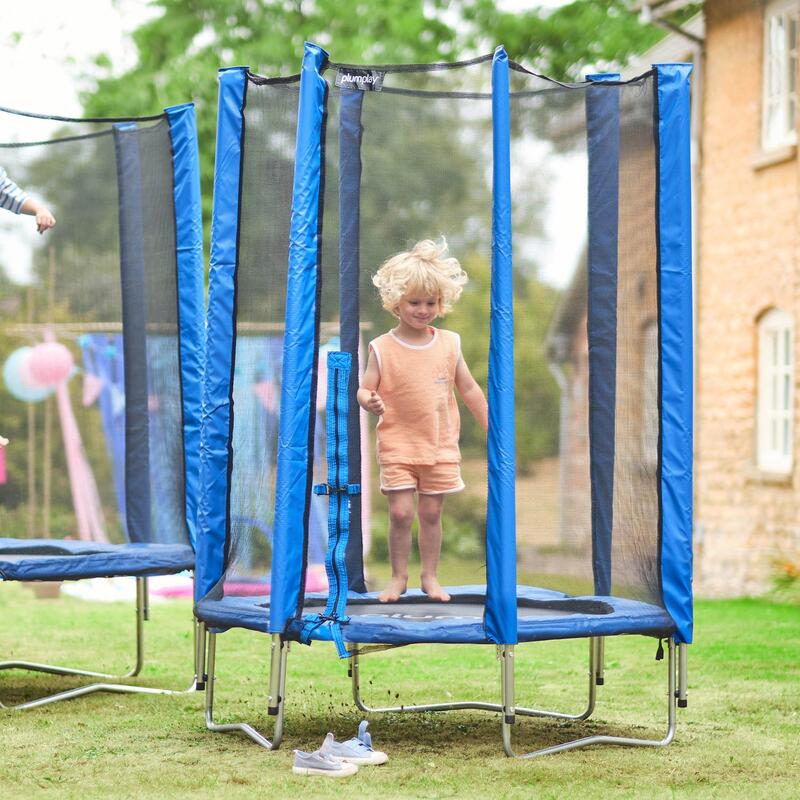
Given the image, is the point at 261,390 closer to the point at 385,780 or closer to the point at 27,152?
the point at 385,780

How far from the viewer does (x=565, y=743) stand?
436 centimetres

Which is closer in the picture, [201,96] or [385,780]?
[385,780]

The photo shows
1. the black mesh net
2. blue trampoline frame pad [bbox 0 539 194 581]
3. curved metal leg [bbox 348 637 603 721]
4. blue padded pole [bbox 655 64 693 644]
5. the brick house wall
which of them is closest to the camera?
blue padded pole [bbox 655 64 693 644]

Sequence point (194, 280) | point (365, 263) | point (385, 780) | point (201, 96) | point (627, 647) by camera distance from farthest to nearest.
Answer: point (201, 96) < point (627, 647) < point (194, 280) < point (365, 263) < point (385, 780)

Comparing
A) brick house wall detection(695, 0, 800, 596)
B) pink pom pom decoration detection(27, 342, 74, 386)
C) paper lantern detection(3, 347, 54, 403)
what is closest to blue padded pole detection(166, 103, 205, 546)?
pink pom pom decoration detection(27, 342, 74, 386)

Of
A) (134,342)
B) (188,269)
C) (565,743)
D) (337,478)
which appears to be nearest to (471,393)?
(337,478)

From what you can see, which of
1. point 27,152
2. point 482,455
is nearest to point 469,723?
point 482,455

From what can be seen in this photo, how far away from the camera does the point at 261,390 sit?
454cm

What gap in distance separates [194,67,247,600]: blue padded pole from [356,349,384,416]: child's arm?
1.51ft

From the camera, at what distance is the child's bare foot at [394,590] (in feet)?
14.8

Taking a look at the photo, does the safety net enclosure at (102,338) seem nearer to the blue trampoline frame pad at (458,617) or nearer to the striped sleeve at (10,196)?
the striped sleeve at (10,196)

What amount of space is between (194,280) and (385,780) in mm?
2562

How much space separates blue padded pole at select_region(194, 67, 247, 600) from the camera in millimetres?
4574

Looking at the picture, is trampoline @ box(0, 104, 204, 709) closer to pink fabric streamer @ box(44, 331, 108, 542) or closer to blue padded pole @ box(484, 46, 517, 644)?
pink fabric streamer @ box(44, 331, 108, 542)
